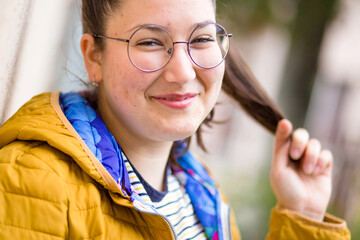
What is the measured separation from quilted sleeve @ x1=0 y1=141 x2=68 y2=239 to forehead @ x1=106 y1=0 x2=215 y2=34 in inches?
20.6

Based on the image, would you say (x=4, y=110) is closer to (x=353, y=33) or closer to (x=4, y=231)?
(x=4, y=231)

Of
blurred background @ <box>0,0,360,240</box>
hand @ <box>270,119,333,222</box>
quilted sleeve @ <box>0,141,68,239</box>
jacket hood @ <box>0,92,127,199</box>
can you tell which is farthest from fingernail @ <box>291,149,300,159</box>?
blurred background @ <box>0,0,360,240</box>

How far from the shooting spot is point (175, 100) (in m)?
1.27

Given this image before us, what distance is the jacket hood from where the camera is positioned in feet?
3.55

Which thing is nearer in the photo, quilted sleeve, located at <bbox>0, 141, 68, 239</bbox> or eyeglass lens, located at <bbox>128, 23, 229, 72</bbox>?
quilted sleeve, located at <bbox>0, 141, 68, 239</bbox>

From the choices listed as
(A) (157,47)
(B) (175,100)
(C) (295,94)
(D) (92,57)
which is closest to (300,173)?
(B) (175,100)

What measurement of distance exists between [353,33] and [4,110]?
3.64 m

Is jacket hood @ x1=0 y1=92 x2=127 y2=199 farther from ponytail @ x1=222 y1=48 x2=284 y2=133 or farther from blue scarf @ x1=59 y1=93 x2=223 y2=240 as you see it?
ponytail @ x1=222 y1=48 x2=284 y2=133

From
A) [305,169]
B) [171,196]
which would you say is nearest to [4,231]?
[171,196]

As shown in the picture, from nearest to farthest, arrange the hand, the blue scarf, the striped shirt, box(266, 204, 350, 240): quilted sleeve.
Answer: the blue scarf, the striped shirt, box(266, 204, 350, 240): quilted sleeve, the hand

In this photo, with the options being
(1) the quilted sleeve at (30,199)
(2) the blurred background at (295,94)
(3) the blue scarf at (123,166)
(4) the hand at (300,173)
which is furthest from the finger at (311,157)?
(2) the blurred background at (295,94)

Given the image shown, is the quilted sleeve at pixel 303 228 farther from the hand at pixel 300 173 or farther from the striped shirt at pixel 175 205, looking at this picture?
the striped shirt at pixel 175 205

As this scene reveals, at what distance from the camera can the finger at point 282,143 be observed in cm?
171

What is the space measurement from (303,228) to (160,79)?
2.99ft
